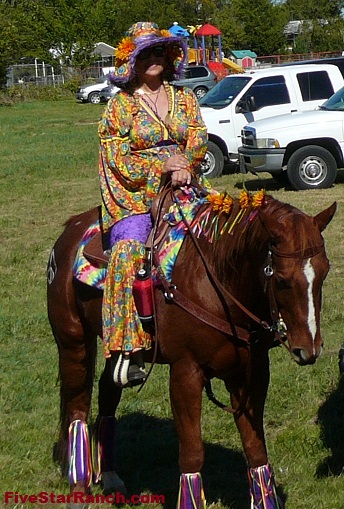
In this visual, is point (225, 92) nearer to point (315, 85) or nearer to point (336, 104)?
point (315, 85)

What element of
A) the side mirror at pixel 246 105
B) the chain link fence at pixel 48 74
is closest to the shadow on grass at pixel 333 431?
the side mirror at pixel 246 105

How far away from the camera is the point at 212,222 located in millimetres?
4500

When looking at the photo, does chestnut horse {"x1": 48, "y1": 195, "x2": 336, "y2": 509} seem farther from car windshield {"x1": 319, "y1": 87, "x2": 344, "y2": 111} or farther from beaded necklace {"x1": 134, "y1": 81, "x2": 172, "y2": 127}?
car windshield {"x1": 319, "y1": 87, "x2": 344, "y2": 111}

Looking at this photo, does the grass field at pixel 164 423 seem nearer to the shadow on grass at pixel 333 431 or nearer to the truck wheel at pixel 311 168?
the shadow on grass at pixel 333 431

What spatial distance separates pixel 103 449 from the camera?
557 centimetres

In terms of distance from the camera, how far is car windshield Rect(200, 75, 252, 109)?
1867 centimetres

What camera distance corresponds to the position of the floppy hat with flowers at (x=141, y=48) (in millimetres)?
4793

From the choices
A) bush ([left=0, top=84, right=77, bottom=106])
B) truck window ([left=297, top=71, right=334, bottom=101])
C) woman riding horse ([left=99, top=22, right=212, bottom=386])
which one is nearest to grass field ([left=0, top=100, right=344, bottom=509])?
woman riding horse ([left=99, top=22, right=212, bottom=386])

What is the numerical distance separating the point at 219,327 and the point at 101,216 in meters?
1.22

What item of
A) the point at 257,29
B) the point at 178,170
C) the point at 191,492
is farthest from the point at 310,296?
the point at 257,29

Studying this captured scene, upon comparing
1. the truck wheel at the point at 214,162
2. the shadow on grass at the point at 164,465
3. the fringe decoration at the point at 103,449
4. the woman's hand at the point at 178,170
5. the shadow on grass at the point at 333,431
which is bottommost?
the shadow on grass at the point at 164,465

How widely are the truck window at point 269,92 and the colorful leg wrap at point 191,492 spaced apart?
48.2 feet

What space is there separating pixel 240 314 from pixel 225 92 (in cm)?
1510

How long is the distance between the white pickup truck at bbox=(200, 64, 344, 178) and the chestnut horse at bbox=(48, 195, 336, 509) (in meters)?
13.4
